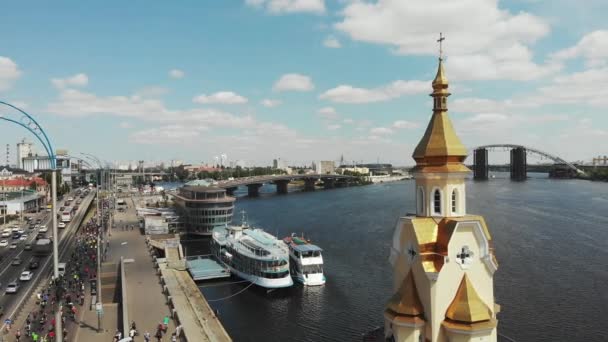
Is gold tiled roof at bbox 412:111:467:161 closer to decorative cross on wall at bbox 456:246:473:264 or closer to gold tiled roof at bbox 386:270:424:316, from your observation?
decorative cross on wall at bbox 456:246:473:264

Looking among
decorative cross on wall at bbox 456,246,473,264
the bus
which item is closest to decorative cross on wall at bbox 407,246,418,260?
decorative cross on wall at bbox 456,246,473,264

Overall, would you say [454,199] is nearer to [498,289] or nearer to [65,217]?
[498,289]

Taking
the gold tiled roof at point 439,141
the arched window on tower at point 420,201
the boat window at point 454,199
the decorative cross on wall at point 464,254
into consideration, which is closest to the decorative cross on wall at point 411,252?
the decorative cross on wall at point 464,254

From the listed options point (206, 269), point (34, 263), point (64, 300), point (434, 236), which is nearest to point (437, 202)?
point (434, 236)

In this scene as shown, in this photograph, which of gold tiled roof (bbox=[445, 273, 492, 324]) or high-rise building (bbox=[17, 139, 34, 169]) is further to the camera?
high-rise building (bbox=[17, 139, 34, 169])

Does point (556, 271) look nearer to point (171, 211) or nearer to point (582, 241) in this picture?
point (582, 241)
